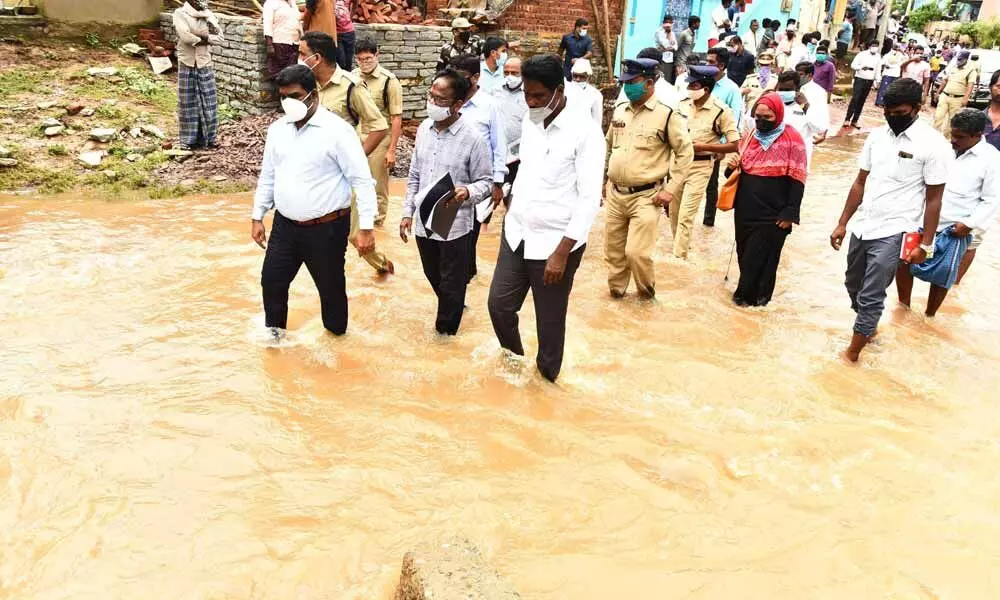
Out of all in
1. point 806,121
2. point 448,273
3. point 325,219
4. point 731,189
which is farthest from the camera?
point 806,121

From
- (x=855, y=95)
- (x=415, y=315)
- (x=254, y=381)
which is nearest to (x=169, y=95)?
(x=415, y=315)

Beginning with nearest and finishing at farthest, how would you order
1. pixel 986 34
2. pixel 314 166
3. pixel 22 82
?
pixel 314 166
pixel 22 82
pixel 986 34

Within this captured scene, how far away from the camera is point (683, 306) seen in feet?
20.3

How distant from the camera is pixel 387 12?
12281 millimetres

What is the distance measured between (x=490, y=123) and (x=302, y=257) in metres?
1.62

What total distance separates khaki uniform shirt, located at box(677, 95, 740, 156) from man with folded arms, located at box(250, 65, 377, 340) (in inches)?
137

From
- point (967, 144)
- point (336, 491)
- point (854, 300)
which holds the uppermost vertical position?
point (967, 144)

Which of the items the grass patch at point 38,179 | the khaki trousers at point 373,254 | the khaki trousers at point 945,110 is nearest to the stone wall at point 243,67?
the grass patch at point 38,179

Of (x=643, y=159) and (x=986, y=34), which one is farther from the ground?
(x=986, y=34)

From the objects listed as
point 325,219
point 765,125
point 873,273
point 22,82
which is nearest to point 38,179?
point 22,82

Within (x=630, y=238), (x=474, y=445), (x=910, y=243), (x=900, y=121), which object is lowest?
(x=474, y=445)

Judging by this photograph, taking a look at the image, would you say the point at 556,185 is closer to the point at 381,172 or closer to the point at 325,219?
the point at 325,219

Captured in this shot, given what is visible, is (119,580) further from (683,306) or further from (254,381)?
(683,306)

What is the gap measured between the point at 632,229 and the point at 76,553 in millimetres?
4112
